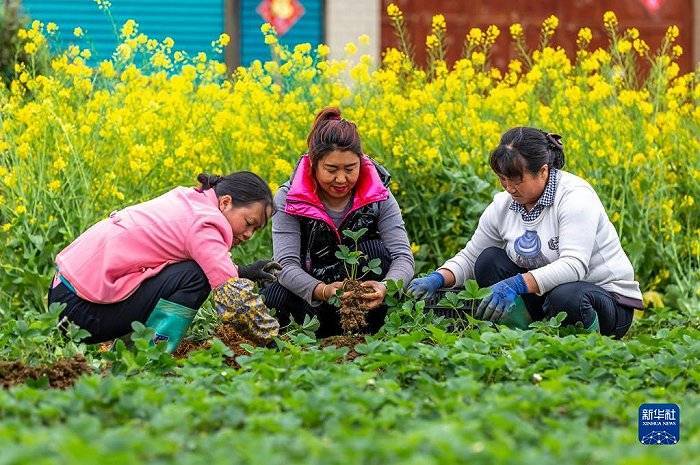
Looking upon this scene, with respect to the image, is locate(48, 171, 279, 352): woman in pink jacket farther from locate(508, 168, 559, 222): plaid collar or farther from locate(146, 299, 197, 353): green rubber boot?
locate(508, 168, 559, 222): plaid collar

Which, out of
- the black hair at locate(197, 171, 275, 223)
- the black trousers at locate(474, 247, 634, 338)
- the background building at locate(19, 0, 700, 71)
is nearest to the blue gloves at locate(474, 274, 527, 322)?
the black trousers at locate(474, 247, 634, 338)

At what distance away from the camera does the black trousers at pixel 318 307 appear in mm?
5332

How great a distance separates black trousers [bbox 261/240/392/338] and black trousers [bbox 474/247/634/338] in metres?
0.37

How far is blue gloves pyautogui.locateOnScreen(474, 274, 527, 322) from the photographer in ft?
16.0

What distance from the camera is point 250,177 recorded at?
15.7 ft

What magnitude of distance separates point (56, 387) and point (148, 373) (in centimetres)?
27

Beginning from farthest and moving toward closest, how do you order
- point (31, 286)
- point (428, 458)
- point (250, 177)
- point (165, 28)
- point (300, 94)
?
point (165, 28) < point (300, 94) < point (31, 286) < point (250, 177) < point (428, 458)

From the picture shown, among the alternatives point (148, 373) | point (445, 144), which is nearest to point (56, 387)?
point (148, 373)

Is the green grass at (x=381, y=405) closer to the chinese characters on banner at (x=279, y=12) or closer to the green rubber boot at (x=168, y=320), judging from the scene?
the green rubber boot at (x=168, y=320)

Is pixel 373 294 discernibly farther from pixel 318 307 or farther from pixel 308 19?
pixel 308 19

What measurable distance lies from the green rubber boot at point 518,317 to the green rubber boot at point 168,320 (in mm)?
1190

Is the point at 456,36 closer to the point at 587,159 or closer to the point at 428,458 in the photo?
the point at 587,159

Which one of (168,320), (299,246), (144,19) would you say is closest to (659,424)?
(168,320)

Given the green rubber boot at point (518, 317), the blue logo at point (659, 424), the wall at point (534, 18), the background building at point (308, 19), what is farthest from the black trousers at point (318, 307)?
the wall at point (534, 18)
